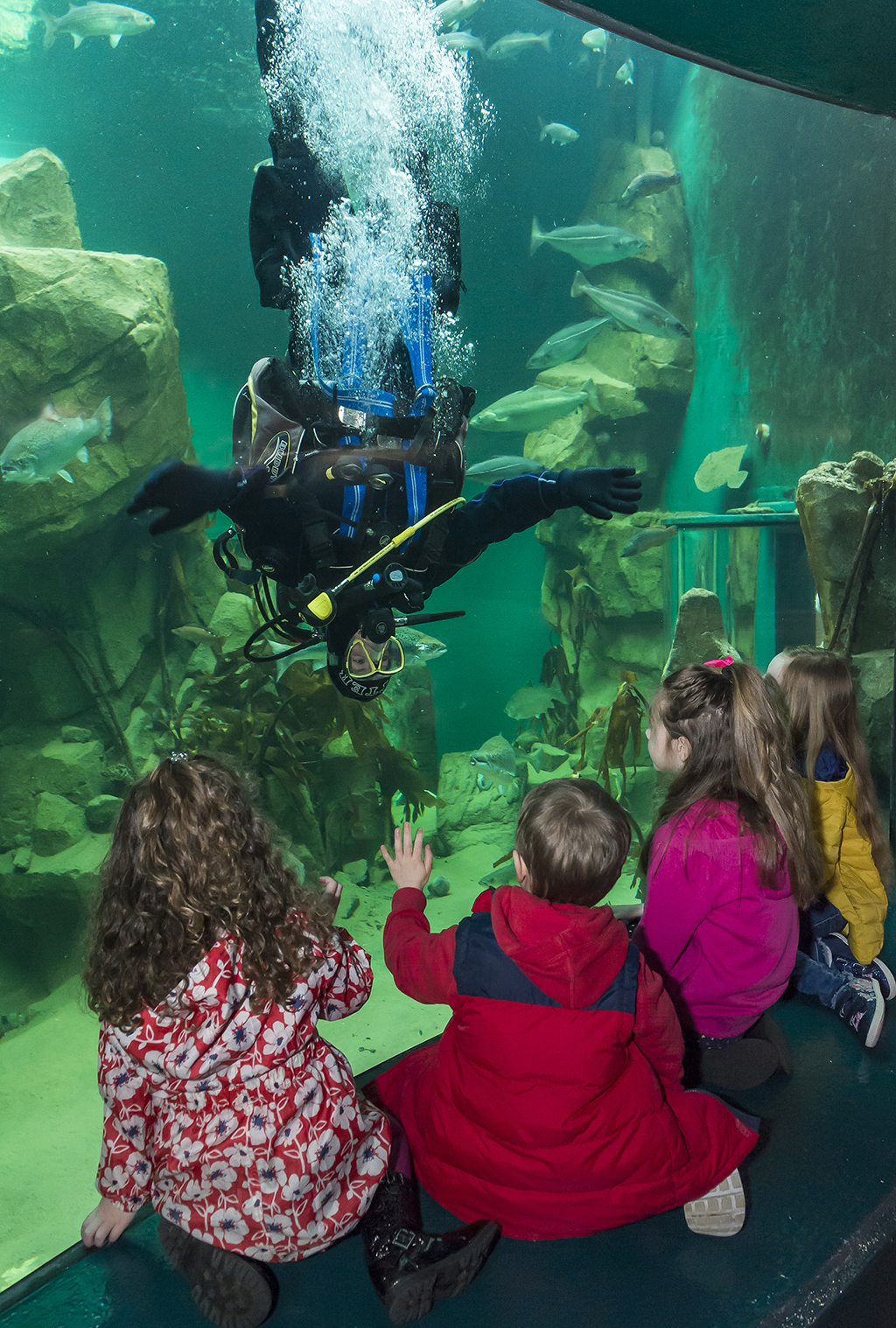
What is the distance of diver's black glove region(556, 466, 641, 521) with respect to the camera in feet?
9.02

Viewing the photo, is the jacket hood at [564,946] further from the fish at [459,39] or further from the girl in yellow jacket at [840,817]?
the fish at [459,39]

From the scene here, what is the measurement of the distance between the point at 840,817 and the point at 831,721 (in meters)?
0.31

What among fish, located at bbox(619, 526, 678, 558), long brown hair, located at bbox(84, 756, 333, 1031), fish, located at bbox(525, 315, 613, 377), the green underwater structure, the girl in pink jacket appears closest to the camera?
long brown hair, located at bbox(84, 756, 333, 1031)

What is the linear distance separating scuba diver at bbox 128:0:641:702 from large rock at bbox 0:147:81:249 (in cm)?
289

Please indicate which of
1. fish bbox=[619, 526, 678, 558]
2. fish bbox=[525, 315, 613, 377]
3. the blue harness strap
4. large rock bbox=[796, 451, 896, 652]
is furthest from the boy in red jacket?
fish bbox=[525, 315, 613, 377]

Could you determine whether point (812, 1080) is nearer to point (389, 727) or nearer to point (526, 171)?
point (389, 727)

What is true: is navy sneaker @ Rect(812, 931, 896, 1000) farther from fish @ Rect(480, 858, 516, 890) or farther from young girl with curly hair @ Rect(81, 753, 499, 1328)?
fish @ Rect(480, 858, 516, 890)

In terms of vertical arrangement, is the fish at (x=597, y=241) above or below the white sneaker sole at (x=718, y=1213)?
above

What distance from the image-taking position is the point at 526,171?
321 inches

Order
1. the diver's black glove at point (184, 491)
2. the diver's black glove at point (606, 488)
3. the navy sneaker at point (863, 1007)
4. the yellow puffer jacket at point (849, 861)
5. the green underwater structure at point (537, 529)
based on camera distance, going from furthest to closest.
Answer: the diver's black glove at point (606, 488), the diver's black glove at point (184, 491), the yellow puffer jacket at point (849, 861), the navy sneaker at point (863, 1007), the green underwater structure at point (537, 529)

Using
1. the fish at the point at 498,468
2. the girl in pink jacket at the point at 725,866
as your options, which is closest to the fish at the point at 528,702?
the fish at the point at 498,468

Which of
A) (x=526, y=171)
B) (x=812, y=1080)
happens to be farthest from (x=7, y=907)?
(x=526, y=171)

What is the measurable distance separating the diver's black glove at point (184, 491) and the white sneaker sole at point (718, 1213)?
2333 millimetres

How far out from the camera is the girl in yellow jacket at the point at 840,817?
88.9 inches
